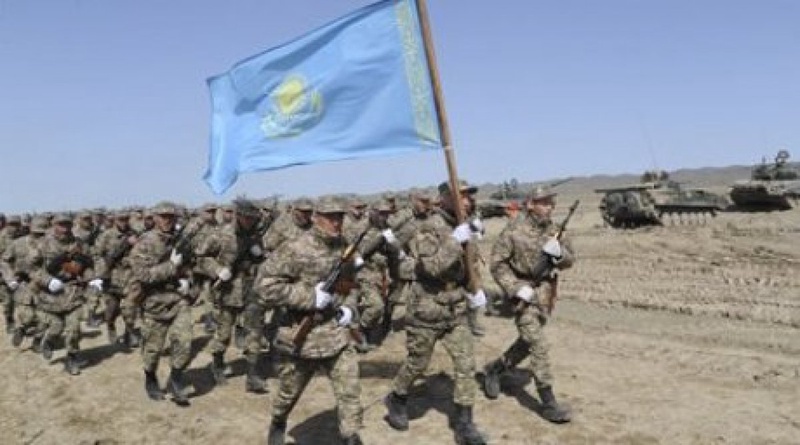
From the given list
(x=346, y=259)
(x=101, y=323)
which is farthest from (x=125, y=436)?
(x=101, y=323)

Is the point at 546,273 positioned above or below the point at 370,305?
above

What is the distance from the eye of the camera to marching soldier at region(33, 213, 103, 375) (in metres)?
11.7

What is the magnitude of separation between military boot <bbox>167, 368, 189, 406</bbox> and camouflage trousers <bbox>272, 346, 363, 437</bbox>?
2.94m

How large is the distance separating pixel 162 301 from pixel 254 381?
1.56 m

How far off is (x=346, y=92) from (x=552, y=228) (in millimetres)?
2808

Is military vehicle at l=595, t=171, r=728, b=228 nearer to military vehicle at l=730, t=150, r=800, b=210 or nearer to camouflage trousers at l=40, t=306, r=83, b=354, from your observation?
military vehicle at l=730, t=150, r=800, b=210

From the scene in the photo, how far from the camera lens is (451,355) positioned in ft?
25.1

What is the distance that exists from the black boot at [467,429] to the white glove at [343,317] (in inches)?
60.6

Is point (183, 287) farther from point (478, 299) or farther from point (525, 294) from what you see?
point (525, 294)

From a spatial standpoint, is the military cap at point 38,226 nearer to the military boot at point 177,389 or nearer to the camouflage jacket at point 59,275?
the camouflage jacket at point 59,275

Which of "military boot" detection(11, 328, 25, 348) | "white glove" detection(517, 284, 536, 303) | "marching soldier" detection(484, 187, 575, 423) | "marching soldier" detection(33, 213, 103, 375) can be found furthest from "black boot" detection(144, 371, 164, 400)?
"military boot" detection(11, 328, 25, 348)

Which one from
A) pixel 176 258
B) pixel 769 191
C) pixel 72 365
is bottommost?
pixel 769 191

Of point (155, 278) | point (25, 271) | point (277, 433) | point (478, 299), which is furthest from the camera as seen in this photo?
point (25, 271)

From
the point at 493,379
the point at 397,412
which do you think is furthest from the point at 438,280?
the point at 493,379
